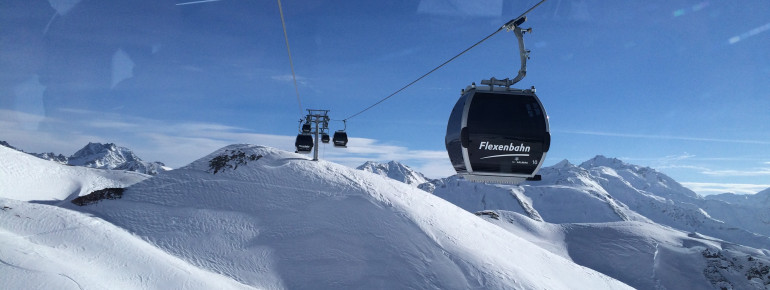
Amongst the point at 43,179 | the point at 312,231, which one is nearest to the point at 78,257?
the point at 312,231

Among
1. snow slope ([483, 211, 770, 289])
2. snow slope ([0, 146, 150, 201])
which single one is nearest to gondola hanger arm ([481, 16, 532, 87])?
snow slope ([0, 146, 150, 201])

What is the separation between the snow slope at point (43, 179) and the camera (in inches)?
1629

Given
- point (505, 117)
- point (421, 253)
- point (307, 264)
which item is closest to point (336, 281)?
point (307, 264)

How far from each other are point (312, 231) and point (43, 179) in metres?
44.9

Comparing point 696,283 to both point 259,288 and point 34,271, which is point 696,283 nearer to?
point 259,288

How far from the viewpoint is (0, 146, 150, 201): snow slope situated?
41.4 m

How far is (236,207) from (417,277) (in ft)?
33.0

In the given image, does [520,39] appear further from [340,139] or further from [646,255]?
[646,255]

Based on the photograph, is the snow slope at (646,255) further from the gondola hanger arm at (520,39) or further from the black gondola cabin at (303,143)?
the gondola hanger arm at (520,39)

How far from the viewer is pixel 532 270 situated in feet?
76.8

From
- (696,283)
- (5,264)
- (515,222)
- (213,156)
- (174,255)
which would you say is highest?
(213,156)

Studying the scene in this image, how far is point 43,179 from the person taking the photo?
1870 inches

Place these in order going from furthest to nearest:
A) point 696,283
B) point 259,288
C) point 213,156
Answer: point 696,283, point 213,156, point 259,288

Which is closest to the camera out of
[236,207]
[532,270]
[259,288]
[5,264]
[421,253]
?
[5,264]
